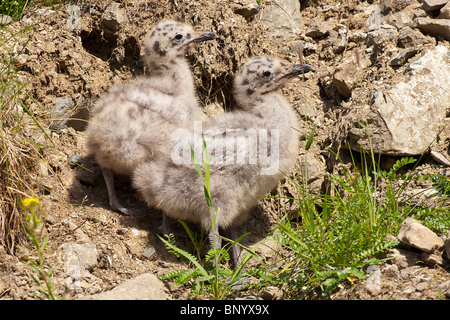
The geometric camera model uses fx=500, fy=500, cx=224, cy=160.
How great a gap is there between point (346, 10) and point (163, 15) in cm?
218

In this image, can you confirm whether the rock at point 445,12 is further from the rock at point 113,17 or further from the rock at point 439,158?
the rock at point 113,17

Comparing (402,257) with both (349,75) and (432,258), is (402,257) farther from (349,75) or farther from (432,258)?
(349,75)

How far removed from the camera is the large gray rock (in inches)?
183

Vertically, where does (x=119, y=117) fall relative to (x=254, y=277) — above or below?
above

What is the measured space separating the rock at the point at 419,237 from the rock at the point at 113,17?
3754mm

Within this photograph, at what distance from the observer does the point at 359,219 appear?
3676 millimetres

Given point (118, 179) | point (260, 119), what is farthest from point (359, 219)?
point (118, 179)

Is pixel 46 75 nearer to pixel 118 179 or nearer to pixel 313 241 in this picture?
pixel 118 179

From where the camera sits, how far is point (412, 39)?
203 inches

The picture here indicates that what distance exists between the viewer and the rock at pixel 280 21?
19.7ft

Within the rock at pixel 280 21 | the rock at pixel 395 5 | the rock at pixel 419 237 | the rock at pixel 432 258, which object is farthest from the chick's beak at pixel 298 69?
the rock at pixel 432 258

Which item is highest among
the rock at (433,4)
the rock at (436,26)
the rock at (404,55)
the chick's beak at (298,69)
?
the rock at (433,4)

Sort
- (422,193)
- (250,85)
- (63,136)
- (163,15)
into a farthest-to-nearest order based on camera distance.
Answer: (163,15), (63,136), (250,85), (422,193)

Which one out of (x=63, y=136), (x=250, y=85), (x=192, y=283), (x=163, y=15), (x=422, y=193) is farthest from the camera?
(x=163, y=15)
